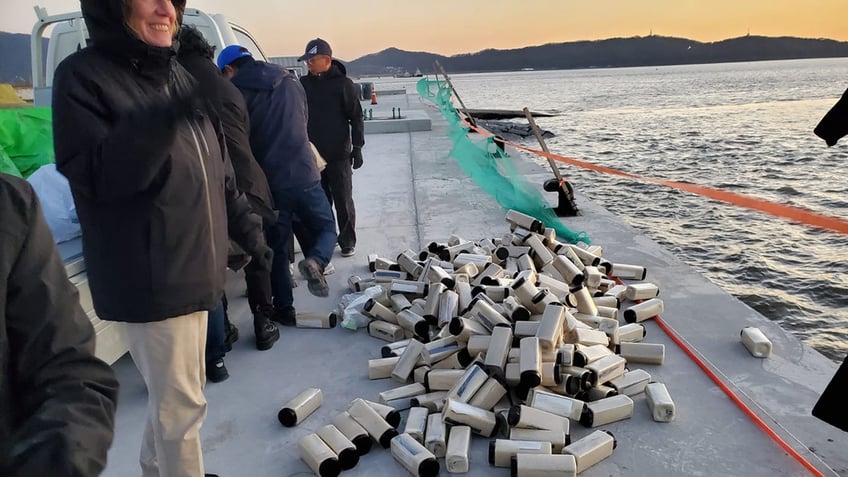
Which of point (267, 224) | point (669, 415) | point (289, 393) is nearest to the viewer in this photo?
point (669, 415)

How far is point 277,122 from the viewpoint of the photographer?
15.1ft

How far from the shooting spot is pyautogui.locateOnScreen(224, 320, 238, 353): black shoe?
4356 mm

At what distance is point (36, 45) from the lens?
22.0ft

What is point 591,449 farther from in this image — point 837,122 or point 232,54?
point 232,54

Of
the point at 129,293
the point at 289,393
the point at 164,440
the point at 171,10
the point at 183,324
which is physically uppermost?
the point at 171,10

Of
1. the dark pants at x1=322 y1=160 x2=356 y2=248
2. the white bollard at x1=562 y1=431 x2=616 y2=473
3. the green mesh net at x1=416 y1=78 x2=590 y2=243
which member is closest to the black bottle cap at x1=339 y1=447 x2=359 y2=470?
the white bollard at x1=562 y1=431 x2=616 y2=473

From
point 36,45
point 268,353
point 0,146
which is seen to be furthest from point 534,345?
point 36,45

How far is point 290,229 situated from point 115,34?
2.67 metres

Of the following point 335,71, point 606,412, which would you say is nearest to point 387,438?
point 606,412

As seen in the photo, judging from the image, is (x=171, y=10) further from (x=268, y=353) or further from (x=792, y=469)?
(x=792, y=469)

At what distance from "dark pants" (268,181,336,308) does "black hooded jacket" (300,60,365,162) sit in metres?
1.19

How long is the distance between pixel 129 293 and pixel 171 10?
43.5 inches

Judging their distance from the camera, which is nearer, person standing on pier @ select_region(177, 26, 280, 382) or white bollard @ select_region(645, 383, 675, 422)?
white bollard @ select_region(645, 383, 675, 422)

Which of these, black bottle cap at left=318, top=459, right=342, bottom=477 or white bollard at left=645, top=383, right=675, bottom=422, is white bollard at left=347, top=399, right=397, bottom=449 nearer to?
black bottle cap at left=318, top=459, right=342, bottom=477
